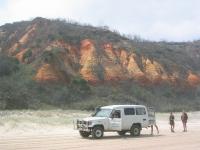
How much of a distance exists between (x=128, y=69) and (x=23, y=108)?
2510 centimetres

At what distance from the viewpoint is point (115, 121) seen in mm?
28422

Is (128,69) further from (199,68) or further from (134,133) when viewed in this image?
(134,133)

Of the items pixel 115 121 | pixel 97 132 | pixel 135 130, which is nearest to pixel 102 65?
pixel 135 130

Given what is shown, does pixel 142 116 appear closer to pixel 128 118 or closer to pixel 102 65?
pixel 128 118

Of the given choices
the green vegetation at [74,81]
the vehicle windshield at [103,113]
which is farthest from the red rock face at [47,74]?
the vehicle windshield at [103,113]

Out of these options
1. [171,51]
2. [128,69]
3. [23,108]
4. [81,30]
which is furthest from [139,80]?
[23,108]

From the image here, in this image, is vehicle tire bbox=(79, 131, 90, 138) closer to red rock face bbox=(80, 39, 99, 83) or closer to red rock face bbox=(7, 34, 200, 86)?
red rock face bbox=(7, 34, 200, 86)

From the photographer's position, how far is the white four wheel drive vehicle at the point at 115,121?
27.6 m

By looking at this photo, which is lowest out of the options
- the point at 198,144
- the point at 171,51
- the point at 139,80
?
the point at 198,144

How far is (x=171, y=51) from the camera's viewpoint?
84188mm

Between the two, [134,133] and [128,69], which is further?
[128,69]

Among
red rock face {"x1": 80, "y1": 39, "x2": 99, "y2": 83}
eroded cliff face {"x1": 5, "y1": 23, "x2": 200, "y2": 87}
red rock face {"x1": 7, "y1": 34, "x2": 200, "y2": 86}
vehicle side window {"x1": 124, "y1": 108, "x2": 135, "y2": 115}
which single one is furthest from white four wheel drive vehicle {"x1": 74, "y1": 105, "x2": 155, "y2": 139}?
red rock face {"x1": 80, "y1": 39, "x2": 99, "y2": 83}

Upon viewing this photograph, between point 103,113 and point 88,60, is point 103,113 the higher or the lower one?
the lower one

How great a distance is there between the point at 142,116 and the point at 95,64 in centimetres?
3535
